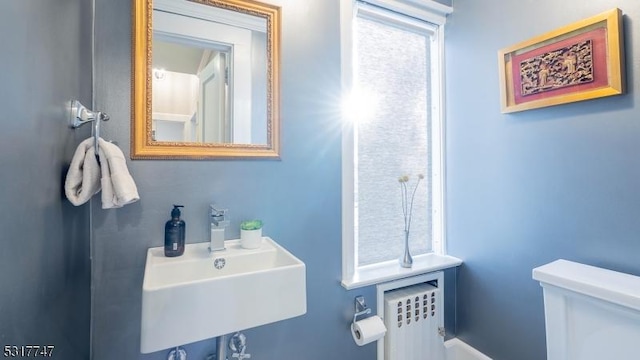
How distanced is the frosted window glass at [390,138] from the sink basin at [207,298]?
0.71 meters

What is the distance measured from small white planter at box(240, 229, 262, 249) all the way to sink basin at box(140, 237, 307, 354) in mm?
90

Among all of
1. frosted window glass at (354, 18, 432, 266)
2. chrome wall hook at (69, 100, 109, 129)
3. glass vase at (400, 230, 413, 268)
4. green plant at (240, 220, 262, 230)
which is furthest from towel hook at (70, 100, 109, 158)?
glass vase at (400, 230, 413, 268)

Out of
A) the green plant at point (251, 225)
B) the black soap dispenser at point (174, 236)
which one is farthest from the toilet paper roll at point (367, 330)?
the black soap dispenser at point (174, 236)

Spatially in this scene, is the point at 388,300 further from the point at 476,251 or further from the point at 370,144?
the point at 370,144

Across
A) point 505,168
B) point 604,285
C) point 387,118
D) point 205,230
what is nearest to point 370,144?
point 387,118

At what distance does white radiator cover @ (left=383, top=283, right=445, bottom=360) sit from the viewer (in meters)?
1.43

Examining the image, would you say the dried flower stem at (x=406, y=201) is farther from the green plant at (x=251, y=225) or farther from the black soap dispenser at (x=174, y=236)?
the black soap dispenser at (x=174, y=236)

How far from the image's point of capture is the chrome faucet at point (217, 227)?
3.48 ft

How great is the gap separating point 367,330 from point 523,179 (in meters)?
1.04

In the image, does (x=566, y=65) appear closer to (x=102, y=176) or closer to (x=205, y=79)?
(x=205, y=79)

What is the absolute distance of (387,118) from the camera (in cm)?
161

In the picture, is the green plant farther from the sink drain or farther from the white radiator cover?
the white radiator cover

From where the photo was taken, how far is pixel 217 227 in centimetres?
108

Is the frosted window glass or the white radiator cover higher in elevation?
the frosted window glass
